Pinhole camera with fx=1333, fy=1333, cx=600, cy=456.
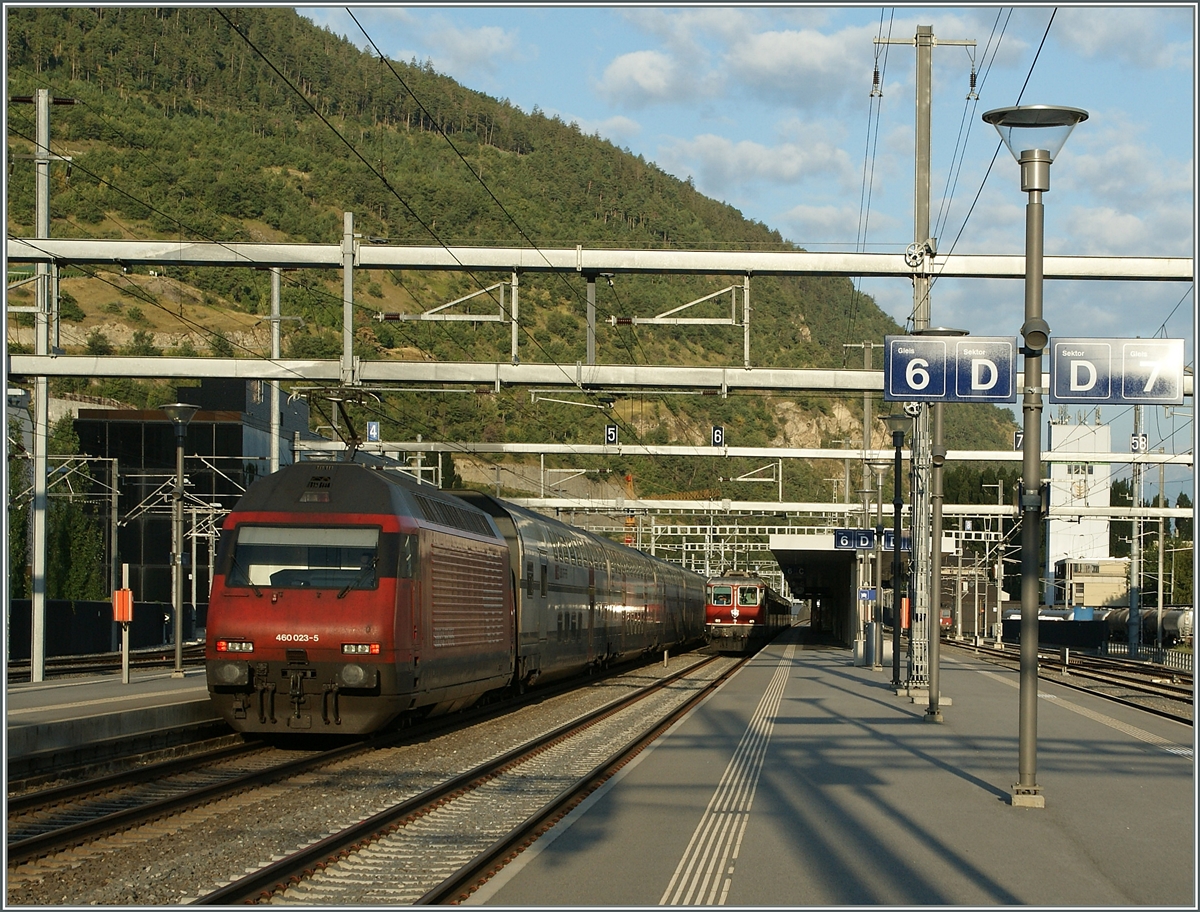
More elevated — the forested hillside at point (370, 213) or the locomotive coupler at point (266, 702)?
the forested hillside at point (370, 213)

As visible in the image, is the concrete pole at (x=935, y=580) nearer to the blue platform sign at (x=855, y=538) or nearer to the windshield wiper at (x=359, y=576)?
the windshield wiper at (x=359, y=576)

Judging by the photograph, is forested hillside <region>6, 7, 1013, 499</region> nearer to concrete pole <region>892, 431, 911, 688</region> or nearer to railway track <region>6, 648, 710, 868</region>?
concrete pole <region>892, 431, 911, 688</region>

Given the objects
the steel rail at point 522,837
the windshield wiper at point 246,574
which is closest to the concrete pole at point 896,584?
the steel rail at point 522,837

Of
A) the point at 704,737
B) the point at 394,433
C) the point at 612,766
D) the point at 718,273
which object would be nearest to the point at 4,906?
the point at 612,766

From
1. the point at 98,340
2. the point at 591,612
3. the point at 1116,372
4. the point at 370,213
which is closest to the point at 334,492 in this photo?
the point at 1116,372

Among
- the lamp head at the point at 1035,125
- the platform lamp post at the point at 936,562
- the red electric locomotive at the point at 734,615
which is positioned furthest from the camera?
the red electric locomotive at the point at 734,615

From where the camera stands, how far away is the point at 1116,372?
45.5 feet

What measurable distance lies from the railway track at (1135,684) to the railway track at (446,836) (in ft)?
40.4

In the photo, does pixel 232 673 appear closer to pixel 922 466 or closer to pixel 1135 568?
pixel 922 466

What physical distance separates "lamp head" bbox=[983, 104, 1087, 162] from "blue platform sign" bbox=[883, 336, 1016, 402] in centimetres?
272

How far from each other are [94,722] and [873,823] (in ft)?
28.5

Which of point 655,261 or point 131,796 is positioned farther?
point 655,261

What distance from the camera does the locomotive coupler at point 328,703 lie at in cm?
1502

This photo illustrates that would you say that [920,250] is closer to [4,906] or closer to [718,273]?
[718,273]
